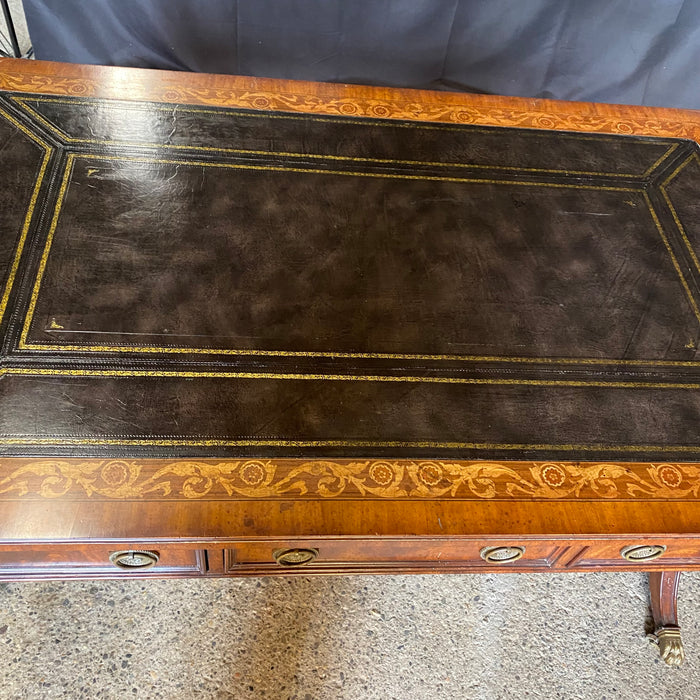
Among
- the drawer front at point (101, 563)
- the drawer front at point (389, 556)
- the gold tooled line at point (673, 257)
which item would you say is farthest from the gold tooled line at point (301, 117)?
the drawer front at point (389, 556)

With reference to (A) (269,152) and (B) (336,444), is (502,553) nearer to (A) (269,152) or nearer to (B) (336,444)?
(B) (336,444)

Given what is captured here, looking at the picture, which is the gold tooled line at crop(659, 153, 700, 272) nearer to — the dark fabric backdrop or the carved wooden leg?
the carved wooden leg

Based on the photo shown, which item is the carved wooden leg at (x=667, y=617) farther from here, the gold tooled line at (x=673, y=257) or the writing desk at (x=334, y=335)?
the gold tooled line at (x=673, y=257)

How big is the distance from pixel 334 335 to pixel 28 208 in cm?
67

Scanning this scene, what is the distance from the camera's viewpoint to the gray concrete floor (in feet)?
4.60

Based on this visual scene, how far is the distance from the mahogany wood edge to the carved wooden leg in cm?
114

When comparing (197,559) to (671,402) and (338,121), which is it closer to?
(671,402)

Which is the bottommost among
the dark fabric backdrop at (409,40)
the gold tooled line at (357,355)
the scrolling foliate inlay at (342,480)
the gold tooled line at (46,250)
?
the scrolling foliate inlay at (342,480)

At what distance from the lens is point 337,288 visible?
1279mm

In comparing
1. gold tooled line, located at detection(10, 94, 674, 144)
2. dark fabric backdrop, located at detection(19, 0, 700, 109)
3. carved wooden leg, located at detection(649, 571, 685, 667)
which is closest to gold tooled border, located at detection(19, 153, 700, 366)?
gold tooled line, located at detection(10, 94, 674, 144)

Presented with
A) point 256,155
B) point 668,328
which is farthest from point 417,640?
point 256,155

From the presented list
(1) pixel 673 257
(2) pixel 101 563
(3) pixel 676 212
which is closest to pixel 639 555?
(1) pixel 673 257

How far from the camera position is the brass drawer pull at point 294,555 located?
1075 mm

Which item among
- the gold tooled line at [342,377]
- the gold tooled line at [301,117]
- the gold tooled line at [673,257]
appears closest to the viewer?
the gold tooled line at [342,377]
